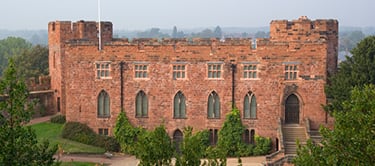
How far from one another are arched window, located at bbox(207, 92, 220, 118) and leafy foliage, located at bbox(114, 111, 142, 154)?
477cm

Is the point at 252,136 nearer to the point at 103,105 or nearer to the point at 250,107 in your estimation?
the point at 250,107

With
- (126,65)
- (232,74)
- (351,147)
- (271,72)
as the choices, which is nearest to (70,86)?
(126,65)

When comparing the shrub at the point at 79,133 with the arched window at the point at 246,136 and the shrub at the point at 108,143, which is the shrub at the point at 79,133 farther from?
the arched window at the point at 246,136

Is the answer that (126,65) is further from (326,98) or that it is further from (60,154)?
(326,98)

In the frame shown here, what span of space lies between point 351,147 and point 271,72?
1898 centimetres

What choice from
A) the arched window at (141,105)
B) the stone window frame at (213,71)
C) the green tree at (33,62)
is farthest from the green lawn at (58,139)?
the green tree at (33,62)

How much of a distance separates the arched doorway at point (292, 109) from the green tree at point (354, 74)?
2.15m

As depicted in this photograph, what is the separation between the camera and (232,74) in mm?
36000

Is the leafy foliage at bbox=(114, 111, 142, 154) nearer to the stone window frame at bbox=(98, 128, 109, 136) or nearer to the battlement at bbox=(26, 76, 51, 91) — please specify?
the stone window frame at bbox=(98, 128, 109, 136)

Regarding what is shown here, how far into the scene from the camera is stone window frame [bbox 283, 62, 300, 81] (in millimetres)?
35500

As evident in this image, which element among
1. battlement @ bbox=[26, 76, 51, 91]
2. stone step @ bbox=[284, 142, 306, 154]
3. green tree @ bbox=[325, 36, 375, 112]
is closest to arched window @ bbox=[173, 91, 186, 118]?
stone step @ bbox=[284, 142, 306, 154]

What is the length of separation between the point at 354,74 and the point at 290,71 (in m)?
4.20

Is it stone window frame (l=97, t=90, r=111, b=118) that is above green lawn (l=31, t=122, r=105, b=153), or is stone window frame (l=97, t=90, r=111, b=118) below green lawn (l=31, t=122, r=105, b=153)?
above

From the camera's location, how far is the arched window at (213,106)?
119 ft
